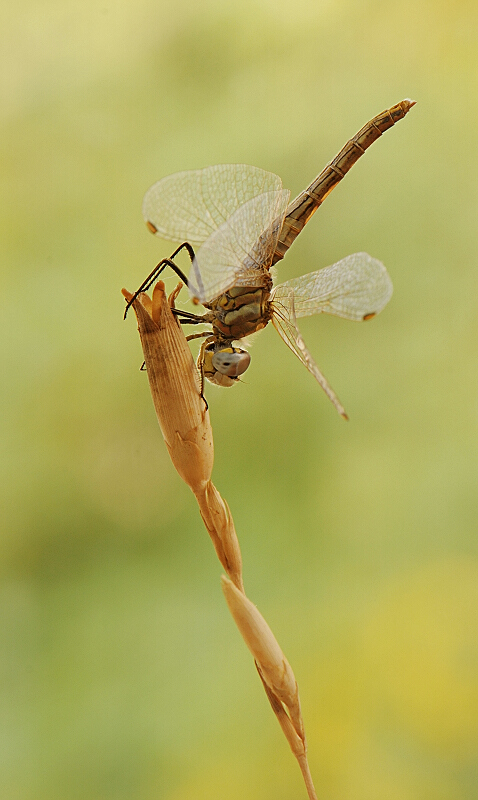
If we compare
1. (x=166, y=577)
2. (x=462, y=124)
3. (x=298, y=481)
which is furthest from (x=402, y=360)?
(x=166, y=577)

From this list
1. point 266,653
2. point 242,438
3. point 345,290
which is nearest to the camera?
point 266,653

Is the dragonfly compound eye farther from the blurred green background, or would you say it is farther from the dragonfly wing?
the blurred green background

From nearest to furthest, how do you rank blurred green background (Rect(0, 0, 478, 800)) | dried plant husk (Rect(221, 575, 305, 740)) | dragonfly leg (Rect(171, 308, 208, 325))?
dried plant husk (Rect(221, 575, 305, 740)) → dragonfly leg (Rect(171, 308, 208, 325)) → blurred green background (Rect(0, 0, 478, 800))

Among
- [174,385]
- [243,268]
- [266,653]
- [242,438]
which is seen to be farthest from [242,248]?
[242,438]

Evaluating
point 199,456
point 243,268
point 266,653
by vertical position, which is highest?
point 243,268

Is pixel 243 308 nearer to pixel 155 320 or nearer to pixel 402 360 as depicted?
pixel 155 320

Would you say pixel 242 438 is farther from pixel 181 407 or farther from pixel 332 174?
pixel 181 407

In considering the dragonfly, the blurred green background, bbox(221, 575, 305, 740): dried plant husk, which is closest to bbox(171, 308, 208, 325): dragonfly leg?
the dragonfly

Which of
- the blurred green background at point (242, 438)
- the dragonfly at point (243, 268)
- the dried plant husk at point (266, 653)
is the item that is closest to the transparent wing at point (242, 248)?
the dragonfly at point (243, 268)
